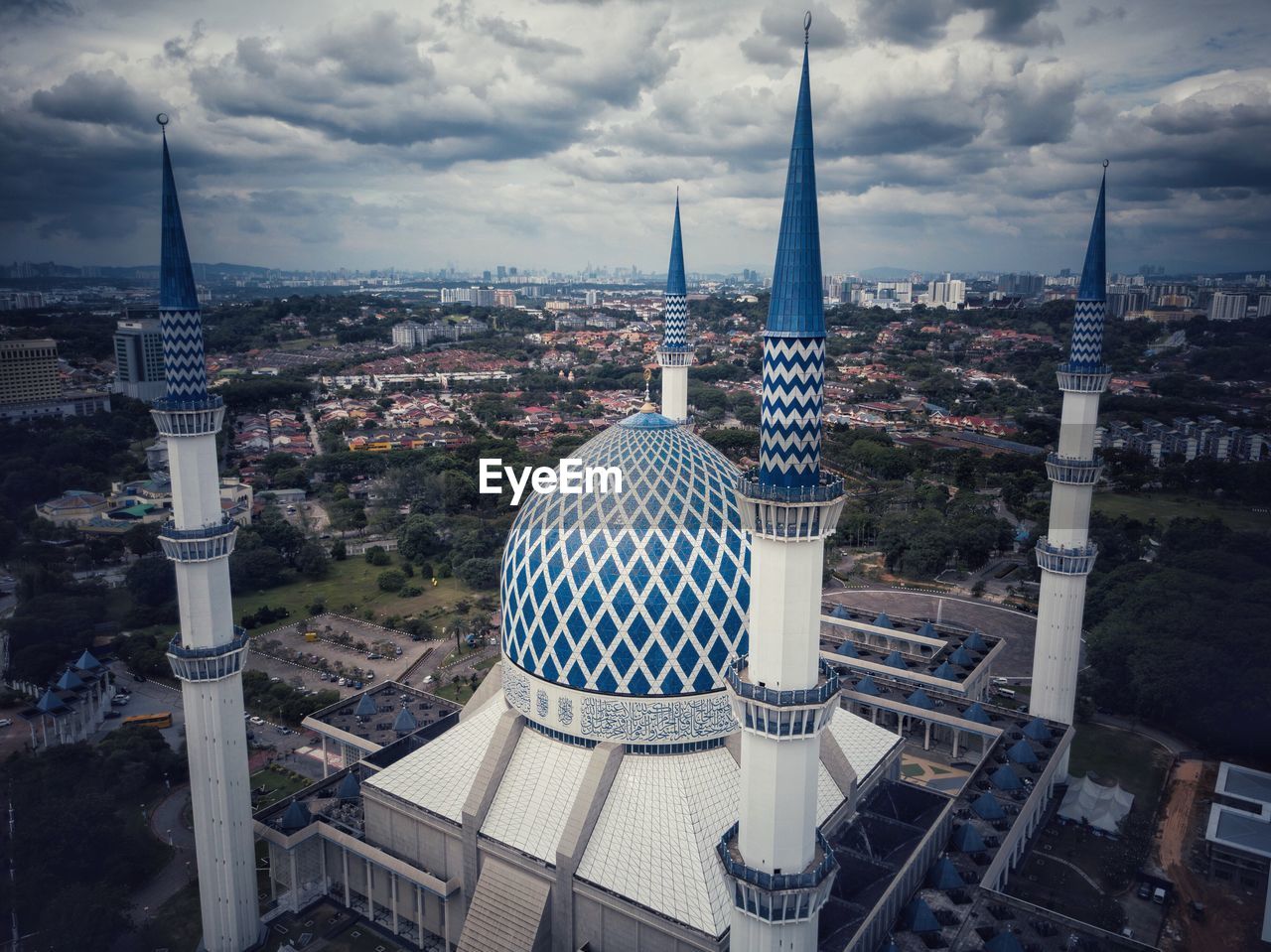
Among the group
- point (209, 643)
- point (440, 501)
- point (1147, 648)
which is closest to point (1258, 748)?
point (1147, 648)

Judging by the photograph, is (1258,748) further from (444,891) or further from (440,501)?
(440,501)

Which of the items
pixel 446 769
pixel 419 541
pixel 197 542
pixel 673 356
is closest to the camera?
pixel 197 542

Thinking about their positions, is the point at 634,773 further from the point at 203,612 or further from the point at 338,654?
the point at 338,654

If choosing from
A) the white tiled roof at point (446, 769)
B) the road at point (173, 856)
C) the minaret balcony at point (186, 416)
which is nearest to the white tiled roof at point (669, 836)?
the white tiled roof at point (446, 769)

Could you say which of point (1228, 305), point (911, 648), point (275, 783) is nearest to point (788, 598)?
point (275, 783)

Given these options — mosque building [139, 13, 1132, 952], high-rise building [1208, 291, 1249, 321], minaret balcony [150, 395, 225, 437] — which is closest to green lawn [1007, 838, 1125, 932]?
mosque building [139, 13, 1132, 952]

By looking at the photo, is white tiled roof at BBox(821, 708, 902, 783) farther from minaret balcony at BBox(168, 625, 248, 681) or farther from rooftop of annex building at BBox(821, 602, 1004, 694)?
minaret balcony at BBox(168, 625, 248, 681)

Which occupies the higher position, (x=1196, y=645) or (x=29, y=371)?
(x=29, y=371)
